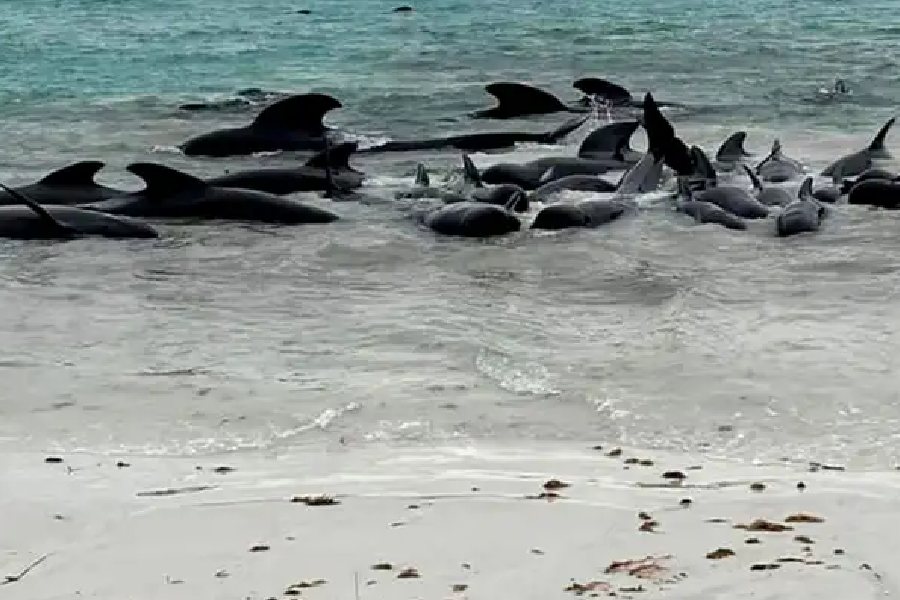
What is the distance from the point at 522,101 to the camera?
2125 centimetres

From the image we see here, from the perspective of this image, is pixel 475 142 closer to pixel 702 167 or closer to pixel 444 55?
pixel 702 167

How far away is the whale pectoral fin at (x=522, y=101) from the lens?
21.0 m

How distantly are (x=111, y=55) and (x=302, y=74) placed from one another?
5.60 meters

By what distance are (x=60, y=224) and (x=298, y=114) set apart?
19.0 feet

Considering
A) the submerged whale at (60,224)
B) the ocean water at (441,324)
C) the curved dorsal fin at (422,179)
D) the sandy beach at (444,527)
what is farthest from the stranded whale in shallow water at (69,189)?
the sandy beach at (444,527)

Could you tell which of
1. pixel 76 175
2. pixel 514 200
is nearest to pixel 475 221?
pixel 514 200

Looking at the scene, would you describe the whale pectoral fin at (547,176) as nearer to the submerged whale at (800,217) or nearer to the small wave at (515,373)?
the submerged whale at (800,217)

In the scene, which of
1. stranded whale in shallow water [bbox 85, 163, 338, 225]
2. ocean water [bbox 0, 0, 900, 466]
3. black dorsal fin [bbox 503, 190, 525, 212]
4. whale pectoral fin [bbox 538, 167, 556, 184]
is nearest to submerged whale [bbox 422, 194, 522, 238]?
ocean water [bbox 0, 0, 900, 466]

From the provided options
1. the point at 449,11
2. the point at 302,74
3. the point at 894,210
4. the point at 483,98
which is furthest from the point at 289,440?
the point at 449,11

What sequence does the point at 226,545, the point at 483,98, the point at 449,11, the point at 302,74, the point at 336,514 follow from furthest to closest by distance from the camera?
1. the point at 449,11
2. the point at 302,74
3. the point at 483,98
4. the point at 336,514
5. the point at 226,545

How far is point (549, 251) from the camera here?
11.9 metres

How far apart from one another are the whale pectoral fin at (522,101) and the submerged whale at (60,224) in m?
8.97

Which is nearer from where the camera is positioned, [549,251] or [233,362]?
[233,362]

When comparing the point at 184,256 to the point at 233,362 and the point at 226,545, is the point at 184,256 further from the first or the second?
the point at 226,545
